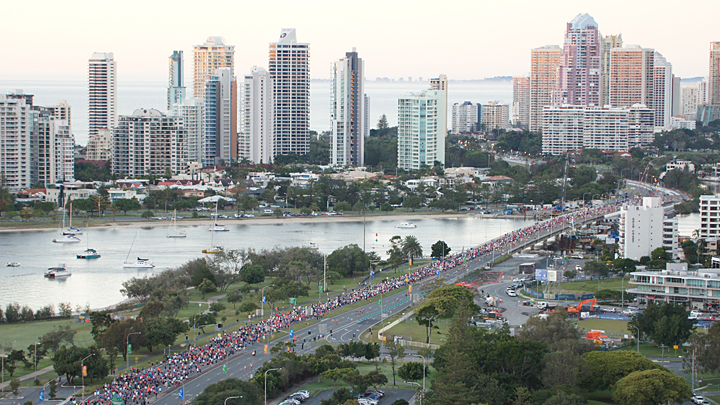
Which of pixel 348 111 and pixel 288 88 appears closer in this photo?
pixel 348 111

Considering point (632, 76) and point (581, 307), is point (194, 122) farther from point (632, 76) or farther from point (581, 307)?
point (581, 307)

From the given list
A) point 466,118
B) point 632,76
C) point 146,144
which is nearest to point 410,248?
point 146,144

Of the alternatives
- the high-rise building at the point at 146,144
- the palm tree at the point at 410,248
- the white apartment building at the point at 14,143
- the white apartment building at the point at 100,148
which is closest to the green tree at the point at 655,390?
the palm tree at the point at 410,248

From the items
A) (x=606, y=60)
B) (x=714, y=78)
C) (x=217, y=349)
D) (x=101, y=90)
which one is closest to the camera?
(x=217, y=349)

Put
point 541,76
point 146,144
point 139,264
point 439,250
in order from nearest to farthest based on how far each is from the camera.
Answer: point 139,264
point 439,250
point 146,144
point 541,76

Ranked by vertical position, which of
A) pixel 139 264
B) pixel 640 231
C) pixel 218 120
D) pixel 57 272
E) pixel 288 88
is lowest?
pixel 57 272

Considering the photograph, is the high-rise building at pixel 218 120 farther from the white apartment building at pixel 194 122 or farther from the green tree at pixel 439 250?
the green tree at pixel 439 250

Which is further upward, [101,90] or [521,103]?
[521,103]
